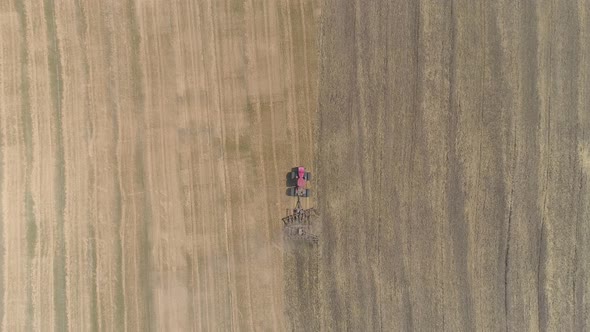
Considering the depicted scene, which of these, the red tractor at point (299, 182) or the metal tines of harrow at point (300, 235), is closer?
the red tractor at point (299, 182)

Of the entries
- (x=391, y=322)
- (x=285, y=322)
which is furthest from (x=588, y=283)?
(x=285, y=322)

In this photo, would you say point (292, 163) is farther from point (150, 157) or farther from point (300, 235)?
point (150, 157)

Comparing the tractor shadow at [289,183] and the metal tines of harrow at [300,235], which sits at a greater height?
the tractor shadow at [289,183]

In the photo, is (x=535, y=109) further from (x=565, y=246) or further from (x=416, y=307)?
(x=416, y=307)

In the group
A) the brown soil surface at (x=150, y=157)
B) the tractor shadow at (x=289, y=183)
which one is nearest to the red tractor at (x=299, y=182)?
the tractor shadow at (x=289, y=183)

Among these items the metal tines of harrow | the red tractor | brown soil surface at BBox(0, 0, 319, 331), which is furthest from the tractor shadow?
the metal tines of harrow

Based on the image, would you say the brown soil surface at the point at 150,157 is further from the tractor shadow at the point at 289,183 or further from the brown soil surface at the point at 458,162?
the brown soil surface at the point at 458,162
